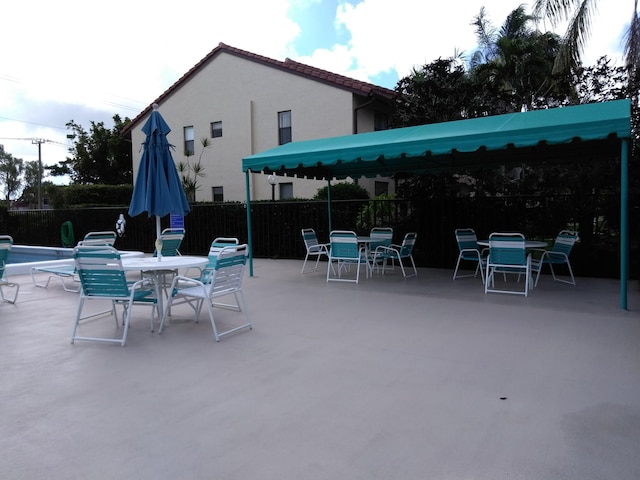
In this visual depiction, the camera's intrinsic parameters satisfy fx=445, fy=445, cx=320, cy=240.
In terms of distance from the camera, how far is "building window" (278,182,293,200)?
15712 mm

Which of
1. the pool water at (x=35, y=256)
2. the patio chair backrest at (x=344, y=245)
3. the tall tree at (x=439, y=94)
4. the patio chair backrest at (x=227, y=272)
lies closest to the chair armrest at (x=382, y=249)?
the patio chair backrest at (x=344, y=245)

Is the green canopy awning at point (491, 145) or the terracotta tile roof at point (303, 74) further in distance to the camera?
the terracotta tile roof at point (303, 74)

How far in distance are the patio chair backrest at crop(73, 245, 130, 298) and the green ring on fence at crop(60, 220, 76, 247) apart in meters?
12.2

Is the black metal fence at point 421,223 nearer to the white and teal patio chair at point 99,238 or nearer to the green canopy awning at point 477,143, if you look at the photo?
the green canopy awning at point 477,143

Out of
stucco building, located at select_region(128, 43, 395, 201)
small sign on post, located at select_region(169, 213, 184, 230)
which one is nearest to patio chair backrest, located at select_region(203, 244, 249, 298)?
small sign on post, located at select_region(169, 213, 184, 230)

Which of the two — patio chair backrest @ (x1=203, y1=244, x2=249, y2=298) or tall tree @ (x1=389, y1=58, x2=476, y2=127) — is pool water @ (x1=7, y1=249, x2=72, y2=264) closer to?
patio chair backrest @ (x1=203, y1=244, x2=249, y2=298)

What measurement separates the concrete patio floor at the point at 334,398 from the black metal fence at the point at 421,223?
3.50 m

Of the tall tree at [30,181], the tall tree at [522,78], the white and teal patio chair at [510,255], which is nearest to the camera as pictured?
the white and teal patio chair at [510,255]

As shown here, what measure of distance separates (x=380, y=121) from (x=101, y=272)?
13.0m

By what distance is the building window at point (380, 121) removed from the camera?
50.6 ft

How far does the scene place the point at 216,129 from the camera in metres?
17.4

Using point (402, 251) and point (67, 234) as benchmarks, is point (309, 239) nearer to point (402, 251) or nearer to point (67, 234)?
point (402, 251)

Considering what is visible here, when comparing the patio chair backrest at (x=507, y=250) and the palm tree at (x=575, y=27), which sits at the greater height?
the palm tree at (x=575, y=27)

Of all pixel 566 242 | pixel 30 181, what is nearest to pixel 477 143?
pixel 566 242
